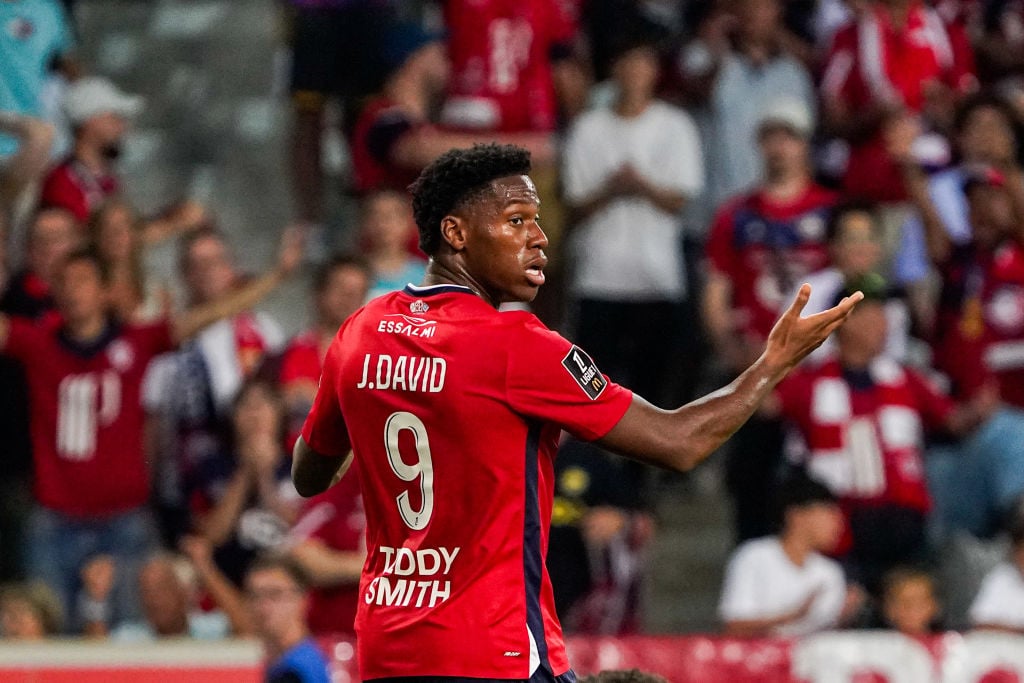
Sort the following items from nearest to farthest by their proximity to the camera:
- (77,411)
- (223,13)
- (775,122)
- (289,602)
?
(289,602)
(77,411)
(775,122)
(223,13)

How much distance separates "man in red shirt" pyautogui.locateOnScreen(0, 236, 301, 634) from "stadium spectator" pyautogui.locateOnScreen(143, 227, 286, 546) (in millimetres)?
97

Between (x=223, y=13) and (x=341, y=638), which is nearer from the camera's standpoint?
(x=341, y=638)

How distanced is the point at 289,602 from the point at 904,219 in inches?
166

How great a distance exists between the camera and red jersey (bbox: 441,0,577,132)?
991cm

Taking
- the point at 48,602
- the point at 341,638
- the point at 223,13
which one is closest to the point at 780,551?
the point at 341,638

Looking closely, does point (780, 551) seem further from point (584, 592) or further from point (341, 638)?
point (341, 638)

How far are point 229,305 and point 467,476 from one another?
508 centimetres

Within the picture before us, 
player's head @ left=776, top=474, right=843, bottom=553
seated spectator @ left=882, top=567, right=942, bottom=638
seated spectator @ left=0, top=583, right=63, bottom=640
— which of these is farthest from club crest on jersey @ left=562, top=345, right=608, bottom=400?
seated spectator @ left=0, top=583, right=63, bottom=640

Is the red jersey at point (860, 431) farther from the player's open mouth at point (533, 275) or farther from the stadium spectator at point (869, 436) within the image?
the player's open mouth at point (533, 275)

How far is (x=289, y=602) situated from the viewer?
698 centimetres

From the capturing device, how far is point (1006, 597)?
7.99m

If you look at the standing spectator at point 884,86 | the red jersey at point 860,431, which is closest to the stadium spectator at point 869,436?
the red jersey at point 860,431

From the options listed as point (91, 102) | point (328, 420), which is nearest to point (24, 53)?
point (91, 102)

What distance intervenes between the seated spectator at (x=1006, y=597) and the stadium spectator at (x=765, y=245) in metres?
1.26
